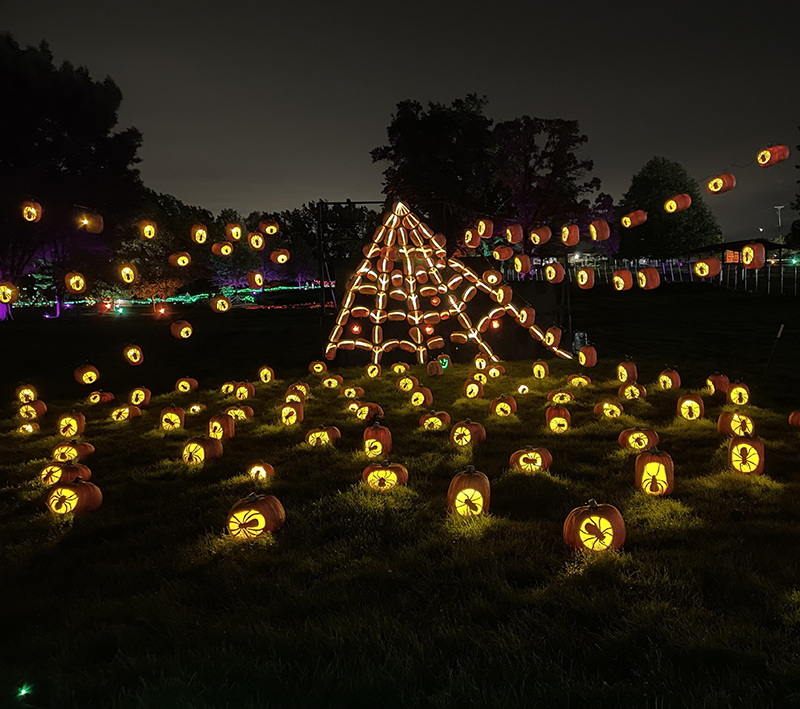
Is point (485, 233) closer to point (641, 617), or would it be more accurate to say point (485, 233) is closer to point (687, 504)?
point (687, 504)

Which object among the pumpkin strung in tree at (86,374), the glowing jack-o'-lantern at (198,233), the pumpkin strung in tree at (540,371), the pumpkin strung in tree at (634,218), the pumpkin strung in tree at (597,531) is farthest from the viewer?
the pumpkin strung in tree at (540,371)

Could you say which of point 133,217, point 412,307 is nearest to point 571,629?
point 412,307

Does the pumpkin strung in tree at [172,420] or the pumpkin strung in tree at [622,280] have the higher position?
the pumpkin strung in tree at [622,280]

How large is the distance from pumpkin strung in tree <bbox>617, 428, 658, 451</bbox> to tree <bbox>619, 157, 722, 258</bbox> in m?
43.1

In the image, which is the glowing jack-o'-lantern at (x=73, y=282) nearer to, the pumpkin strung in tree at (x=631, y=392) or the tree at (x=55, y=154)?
the pumpkin strung in tree at (x=631, y=392)

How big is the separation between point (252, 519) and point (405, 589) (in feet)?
4.89

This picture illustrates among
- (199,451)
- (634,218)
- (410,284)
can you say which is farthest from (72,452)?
(634,218)

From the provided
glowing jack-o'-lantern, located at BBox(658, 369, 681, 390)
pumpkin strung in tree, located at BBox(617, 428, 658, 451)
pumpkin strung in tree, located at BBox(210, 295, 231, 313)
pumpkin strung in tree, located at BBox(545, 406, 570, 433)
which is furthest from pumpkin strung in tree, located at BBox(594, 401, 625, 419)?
pumpkin strung in tree, located at BBox(210, 295, 231, 313)

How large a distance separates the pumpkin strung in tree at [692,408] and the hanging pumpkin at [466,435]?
3151 mm

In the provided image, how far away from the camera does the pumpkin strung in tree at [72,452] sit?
19.6 ft

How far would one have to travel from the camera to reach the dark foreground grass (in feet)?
8.21

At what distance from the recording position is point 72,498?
468 cm

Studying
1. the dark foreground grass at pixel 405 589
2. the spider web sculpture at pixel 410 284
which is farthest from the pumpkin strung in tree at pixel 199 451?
the spider web sculpture at pixel 410 284

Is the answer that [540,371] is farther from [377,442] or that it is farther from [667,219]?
[667,219]
